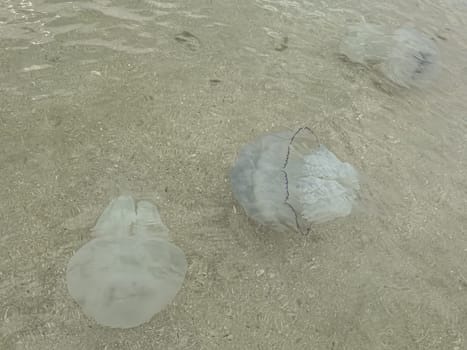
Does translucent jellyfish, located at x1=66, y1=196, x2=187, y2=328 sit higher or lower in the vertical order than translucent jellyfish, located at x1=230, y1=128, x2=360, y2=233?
A: lower

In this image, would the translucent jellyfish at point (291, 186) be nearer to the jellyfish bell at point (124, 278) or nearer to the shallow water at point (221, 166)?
the shallow water at point (221, 166)

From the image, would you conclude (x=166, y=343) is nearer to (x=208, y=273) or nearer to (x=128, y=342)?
(x=128, y=342)

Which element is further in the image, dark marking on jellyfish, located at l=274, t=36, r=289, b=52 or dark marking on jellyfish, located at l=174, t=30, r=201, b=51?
dark marking on jellyfish, located at l=274, t=36, r=289, b=52

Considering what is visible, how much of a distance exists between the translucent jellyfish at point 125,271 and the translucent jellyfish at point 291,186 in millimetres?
528

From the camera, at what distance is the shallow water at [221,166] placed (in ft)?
7.48

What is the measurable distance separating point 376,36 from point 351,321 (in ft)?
8.91

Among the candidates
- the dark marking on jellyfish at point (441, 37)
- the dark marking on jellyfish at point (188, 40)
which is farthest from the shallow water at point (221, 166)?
Answer: the dark marking on jellyfish at point (441, 37)

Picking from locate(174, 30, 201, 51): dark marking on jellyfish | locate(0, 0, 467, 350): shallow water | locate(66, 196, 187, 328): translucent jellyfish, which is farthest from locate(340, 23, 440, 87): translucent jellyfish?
locate(66, 196, 187, 328): translucent jellyfish

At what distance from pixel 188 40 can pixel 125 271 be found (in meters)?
2.14

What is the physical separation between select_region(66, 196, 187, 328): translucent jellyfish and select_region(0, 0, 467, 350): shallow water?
0.08m

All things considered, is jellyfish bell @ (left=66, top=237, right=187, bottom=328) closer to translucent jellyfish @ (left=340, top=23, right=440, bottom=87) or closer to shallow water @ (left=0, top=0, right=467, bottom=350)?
shallow water @ (left=0, top=0, right=467, bottom=350)

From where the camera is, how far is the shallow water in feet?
7.48

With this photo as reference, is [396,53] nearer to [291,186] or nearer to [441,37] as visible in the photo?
[441,37]

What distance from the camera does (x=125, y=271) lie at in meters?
2.12
